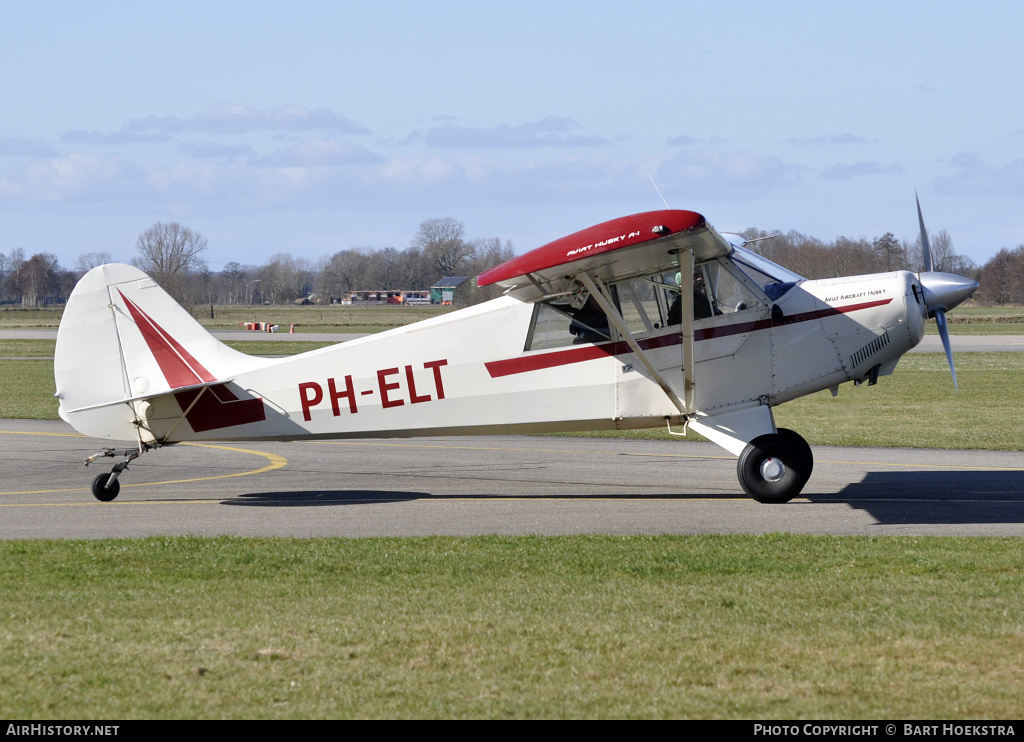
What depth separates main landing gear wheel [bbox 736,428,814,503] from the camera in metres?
11.3

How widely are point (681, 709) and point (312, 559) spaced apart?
4441 mm

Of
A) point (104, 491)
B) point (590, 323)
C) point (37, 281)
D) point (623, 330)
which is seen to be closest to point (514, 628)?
→ point (623, 330)

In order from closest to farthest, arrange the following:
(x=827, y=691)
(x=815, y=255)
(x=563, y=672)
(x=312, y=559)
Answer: (x=827, y=691), (x=563, y=672), (x=312, y=559), (x=815, y=255)

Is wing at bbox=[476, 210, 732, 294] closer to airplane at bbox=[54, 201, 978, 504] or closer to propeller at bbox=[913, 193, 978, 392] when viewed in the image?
airplane at bbox=[54, 201, 978, 504]

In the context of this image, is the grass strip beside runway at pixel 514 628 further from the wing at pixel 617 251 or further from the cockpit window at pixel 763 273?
the cockpit window at pixel 763 273

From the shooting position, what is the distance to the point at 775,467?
1127 centimetres

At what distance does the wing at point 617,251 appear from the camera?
9840 millimetres

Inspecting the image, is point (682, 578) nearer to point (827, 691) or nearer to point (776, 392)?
point (827, 691)

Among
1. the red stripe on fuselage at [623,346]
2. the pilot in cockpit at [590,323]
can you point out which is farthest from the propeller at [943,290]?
the pilot in cockpit at [590,323]

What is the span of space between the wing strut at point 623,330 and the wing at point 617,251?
0.13 m

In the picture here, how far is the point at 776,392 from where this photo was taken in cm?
1160

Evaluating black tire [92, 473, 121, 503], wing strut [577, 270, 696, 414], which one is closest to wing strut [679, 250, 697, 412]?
wing strut [577, 270, 696, 414]
